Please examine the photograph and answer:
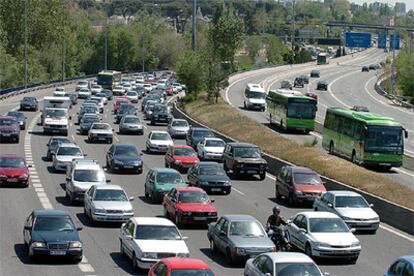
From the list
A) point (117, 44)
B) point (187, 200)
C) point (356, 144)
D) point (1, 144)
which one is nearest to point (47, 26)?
point (117, 44)

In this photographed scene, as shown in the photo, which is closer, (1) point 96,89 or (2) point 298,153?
(2) point 298,153

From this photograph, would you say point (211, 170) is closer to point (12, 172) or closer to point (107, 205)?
point (12, 172)

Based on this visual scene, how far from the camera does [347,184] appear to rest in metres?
41.5

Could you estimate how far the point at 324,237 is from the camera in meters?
26.5

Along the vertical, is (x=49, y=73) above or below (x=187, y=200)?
below

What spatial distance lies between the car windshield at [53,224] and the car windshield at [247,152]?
2158 centimetres

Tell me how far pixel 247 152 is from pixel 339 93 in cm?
7317

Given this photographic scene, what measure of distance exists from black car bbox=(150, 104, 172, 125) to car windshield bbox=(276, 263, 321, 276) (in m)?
56.4

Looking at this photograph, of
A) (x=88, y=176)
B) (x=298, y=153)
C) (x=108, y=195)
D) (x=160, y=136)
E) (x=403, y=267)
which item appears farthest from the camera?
(x=160, y=136)

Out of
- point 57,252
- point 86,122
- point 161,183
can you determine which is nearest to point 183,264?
point 57,252

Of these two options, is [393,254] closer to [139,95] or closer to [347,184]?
[347,184]

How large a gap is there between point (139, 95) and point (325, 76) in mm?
48027

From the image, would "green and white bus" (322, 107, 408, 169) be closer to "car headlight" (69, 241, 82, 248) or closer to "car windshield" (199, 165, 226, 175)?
"car windshield" (199, 165, 226, 175)

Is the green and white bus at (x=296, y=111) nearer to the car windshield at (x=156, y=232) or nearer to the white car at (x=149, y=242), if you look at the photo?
the white car at (x=149, y=242)
